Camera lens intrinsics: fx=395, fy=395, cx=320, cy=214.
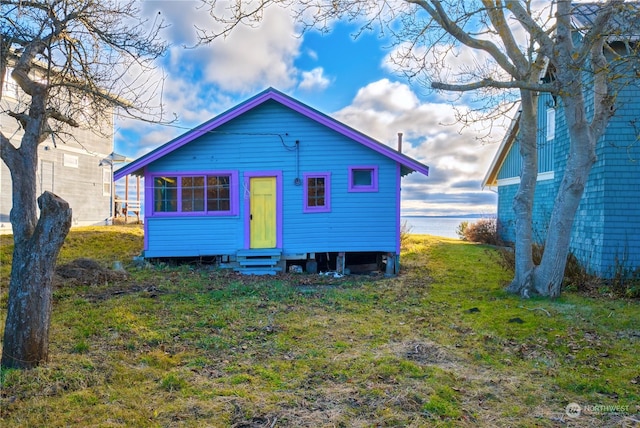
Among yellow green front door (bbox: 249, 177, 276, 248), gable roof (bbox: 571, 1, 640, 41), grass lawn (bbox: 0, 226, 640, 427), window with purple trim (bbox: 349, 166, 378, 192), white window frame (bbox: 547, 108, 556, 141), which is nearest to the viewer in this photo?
grass lawn (bbox: 0, 226, 640, 427)

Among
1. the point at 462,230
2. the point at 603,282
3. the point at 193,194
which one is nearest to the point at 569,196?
the point at 603,282

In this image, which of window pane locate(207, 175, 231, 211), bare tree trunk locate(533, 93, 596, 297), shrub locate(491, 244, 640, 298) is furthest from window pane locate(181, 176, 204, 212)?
shrub locate(491, 244, 640, 298)

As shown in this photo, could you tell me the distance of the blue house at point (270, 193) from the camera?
11297 millimetres

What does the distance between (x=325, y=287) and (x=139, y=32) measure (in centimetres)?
622

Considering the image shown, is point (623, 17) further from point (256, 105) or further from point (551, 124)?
point (551, 124)

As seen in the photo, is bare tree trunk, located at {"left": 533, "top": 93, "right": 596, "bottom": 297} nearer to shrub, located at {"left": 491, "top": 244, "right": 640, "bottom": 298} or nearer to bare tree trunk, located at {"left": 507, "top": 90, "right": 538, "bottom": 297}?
bare tree trunk, located at {"left": 507, "top": 90, "right": 538, "bottom": 297}

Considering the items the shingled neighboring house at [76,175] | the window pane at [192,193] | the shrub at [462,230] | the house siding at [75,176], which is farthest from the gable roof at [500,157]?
the house siding at [75,176]

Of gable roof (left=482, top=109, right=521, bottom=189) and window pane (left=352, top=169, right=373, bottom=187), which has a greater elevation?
gable roof (left=482, top=109, right=521, bottom=189)

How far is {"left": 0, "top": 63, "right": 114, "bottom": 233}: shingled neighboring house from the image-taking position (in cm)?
1536

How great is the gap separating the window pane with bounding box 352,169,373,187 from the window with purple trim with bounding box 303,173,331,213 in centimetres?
84

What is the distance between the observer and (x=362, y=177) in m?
11.4

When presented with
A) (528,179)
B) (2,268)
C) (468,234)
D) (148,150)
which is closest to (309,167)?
(148,150)

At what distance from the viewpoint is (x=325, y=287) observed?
9.21m

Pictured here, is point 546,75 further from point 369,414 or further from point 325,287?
point 369,414
